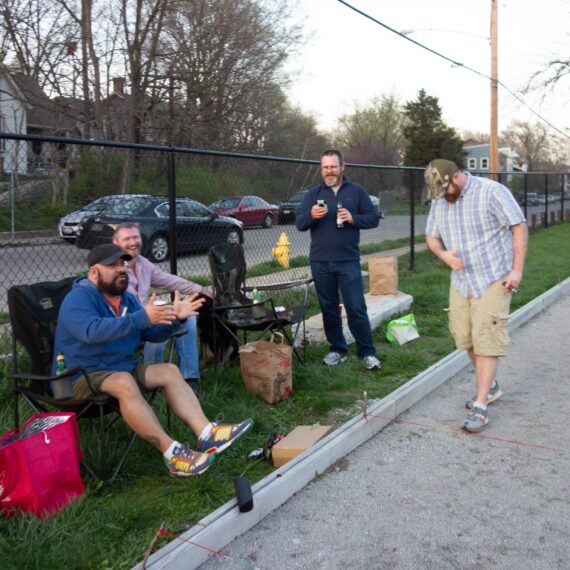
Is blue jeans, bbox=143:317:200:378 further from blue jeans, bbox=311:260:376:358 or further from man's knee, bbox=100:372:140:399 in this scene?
blue jeans, bbox=311:260:376:358

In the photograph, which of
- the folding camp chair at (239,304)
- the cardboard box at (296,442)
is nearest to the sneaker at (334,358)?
the folding camp chair at (239,304)

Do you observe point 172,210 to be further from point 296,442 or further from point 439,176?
point 296,442

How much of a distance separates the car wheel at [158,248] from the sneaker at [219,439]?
2.80 meters

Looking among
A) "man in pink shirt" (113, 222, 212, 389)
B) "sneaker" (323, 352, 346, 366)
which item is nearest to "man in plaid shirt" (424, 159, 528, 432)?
"sneaker" (323, 352, 346, 366)

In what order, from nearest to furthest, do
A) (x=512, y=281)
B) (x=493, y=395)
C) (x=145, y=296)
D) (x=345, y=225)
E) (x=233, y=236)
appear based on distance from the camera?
(x=512, y=281) → (x=145, y=296) → (x=493, y=395) → (x=345, y=225) → (x=233, y=236)

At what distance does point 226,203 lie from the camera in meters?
7.39

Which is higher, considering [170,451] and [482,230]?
[482,230]

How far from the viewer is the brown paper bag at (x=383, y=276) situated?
8.63m

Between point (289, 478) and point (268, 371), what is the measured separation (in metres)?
1.40

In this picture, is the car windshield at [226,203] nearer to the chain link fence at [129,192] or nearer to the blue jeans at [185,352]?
the chain link fence at [129,192]

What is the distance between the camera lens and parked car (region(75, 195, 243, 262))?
5.41 meters

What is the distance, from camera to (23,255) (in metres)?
4.96

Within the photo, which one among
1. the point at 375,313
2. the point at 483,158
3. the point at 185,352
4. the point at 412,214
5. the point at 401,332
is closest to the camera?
the point at 185,352

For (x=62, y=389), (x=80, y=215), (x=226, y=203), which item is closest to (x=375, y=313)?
(x=226, y=203)
